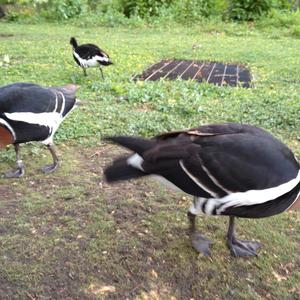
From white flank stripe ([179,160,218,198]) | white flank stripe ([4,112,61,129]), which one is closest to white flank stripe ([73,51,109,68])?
white flank stripe ([4,112,61,129])

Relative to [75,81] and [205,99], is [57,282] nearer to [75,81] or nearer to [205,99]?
[205,99]

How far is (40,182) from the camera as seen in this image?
3.85 m

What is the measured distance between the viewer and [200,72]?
307 inches

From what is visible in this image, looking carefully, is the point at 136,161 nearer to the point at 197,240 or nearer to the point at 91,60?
the point at 197,240

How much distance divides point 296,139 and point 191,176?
246cm

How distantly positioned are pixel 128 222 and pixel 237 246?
31.0 inches

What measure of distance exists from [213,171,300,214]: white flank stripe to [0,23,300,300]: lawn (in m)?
0.54

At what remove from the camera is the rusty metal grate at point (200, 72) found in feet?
23.8

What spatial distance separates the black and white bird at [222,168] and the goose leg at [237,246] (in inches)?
14.6

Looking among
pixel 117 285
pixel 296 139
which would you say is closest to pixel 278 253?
pixel 117 285

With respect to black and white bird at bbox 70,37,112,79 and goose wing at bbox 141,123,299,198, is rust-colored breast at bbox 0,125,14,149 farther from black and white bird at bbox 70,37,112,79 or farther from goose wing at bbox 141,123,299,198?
black and white bird at bbox 70,37,112,79

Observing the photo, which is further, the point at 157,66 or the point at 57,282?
the point at 157,66

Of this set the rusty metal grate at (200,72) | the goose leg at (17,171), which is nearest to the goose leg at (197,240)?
the goose leg at (17,171)

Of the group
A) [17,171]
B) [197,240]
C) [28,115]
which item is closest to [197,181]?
[197,240]
